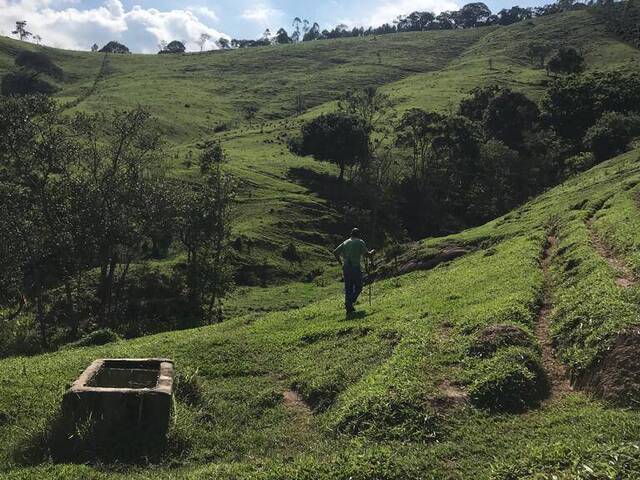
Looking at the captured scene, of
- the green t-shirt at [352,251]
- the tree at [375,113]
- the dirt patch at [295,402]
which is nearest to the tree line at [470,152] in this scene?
the tree at [375,113]

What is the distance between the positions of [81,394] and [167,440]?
199cm

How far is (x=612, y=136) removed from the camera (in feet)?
224

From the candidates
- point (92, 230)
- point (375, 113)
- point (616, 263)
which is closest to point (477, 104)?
point (375, 113)

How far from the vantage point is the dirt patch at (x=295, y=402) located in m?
13.0

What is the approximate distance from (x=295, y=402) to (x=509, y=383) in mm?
4761

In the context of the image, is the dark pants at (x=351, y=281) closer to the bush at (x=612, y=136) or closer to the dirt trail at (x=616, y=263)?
the dirt trail at (x=616, y=263)

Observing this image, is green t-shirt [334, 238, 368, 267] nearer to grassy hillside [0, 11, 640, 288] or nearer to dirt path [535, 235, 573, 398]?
dirt path [535, 235, 573, 398]

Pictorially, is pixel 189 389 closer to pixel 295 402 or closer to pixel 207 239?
pixel 295 402

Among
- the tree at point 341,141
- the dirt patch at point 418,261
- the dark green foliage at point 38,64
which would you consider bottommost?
the dirt patch at point 418,261

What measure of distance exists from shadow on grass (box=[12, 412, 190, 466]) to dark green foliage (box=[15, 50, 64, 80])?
152 meters

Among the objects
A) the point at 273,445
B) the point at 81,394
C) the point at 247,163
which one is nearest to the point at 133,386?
the point at 81,394

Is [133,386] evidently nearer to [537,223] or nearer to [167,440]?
[167,440]

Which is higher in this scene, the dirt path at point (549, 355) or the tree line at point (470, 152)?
the tree line at point (470, 152)

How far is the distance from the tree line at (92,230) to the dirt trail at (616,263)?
25262 millimetres
